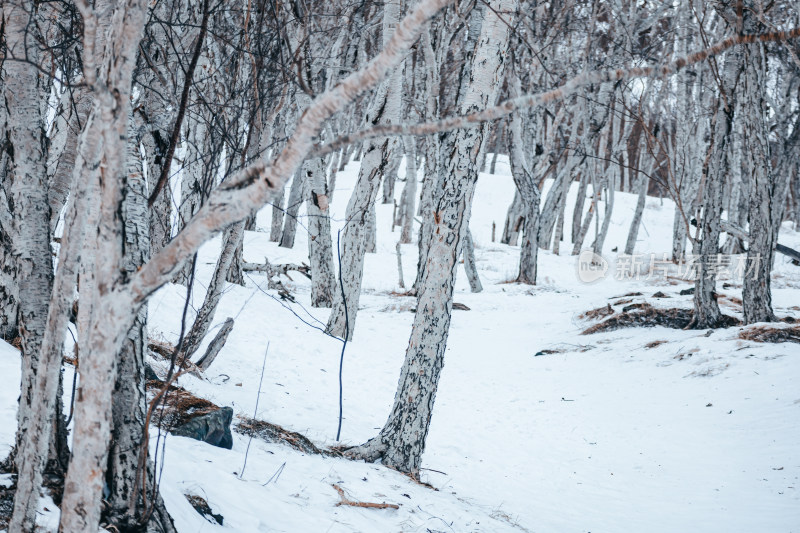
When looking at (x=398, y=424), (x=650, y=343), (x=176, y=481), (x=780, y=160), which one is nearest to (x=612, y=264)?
(x=780, y=160)

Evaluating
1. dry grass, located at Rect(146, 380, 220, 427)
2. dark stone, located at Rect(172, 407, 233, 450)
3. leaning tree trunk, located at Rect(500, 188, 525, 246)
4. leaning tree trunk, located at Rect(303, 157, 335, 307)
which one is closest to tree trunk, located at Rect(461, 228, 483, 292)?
leaning tree trunk, located at Rect(303, 157, 335, 307)

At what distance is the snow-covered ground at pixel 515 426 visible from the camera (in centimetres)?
368

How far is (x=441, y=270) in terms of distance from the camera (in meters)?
4.43

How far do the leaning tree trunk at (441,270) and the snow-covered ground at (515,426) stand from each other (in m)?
0.29

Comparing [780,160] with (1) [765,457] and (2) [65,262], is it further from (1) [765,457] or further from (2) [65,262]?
(2) [65,262]

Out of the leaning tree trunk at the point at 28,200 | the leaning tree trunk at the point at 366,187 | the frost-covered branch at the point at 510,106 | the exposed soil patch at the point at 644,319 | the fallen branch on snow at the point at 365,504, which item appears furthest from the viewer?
the exposed soil patch at the point at 644,319

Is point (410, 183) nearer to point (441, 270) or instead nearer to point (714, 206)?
point (714, 206)

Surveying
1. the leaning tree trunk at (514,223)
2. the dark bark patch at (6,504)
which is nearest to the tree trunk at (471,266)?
the leaning tree trunk at (514,223)

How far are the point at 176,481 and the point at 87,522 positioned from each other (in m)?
1.48

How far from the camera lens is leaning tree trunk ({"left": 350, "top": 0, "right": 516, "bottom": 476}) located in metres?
4.33

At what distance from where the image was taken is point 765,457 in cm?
526

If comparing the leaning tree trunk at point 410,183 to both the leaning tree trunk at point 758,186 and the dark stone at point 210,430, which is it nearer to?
the leaning tree trunk at point 758,186

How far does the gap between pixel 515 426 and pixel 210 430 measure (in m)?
3.51

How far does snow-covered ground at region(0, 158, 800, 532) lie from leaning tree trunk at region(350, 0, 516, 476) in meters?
0.29
